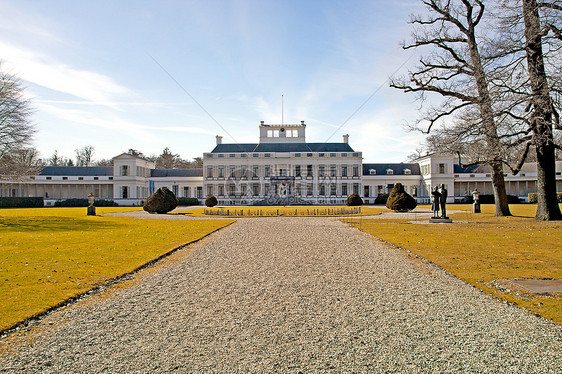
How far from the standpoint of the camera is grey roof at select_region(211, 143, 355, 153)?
53.0 meters

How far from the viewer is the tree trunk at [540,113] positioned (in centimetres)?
1293

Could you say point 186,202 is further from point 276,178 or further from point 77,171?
point 77,171

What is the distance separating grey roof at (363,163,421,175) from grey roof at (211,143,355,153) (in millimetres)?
4366

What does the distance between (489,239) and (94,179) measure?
171 ft

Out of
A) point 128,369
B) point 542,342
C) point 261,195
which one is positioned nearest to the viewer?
point 128,369

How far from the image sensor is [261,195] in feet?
170

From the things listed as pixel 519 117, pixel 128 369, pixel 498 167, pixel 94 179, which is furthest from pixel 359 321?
pixel 94 179

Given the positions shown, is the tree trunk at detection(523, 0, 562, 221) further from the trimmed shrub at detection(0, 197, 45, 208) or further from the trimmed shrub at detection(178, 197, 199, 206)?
the trimmed shrub at detection(0, 197, 45, 208)

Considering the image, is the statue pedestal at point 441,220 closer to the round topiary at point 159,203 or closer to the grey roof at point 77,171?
the round topiary at point 159,203

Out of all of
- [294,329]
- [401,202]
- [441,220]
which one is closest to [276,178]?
[401,202]

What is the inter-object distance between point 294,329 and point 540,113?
521 inches

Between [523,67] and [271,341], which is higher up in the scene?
[523,67]

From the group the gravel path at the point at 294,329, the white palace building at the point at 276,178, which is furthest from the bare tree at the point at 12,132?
the white palace building at the point at 276,178

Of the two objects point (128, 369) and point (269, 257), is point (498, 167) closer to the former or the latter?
point (269, 257)
